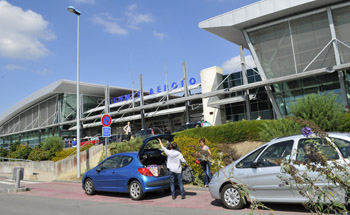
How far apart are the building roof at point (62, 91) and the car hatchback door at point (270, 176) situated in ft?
148

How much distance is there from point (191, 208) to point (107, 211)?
218cm

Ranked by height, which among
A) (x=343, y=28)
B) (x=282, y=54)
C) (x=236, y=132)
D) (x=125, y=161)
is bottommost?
(x=125, y=161)

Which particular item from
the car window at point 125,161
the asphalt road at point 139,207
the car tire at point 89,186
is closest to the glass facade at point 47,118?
the car tire at point 89,186

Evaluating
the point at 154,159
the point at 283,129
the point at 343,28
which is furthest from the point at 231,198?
the point at 343,28

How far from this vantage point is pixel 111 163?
9938 mm

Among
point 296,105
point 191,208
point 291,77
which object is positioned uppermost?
point 291,77

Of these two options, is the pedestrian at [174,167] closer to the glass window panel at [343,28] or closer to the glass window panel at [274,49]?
the glass window panel at [274,49]

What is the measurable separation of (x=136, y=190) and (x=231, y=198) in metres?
3.31

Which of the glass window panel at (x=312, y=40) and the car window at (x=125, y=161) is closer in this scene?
the car window at (x=125, y=161)

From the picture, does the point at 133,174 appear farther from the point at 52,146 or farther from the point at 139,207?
the point at 52,146

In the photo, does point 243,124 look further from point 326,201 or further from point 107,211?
point 326,201

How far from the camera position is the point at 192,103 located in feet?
120

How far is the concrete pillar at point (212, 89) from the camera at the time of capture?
104ft

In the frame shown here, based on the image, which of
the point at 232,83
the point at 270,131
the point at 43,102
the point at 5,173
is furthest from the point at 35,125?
the point at 270,131
